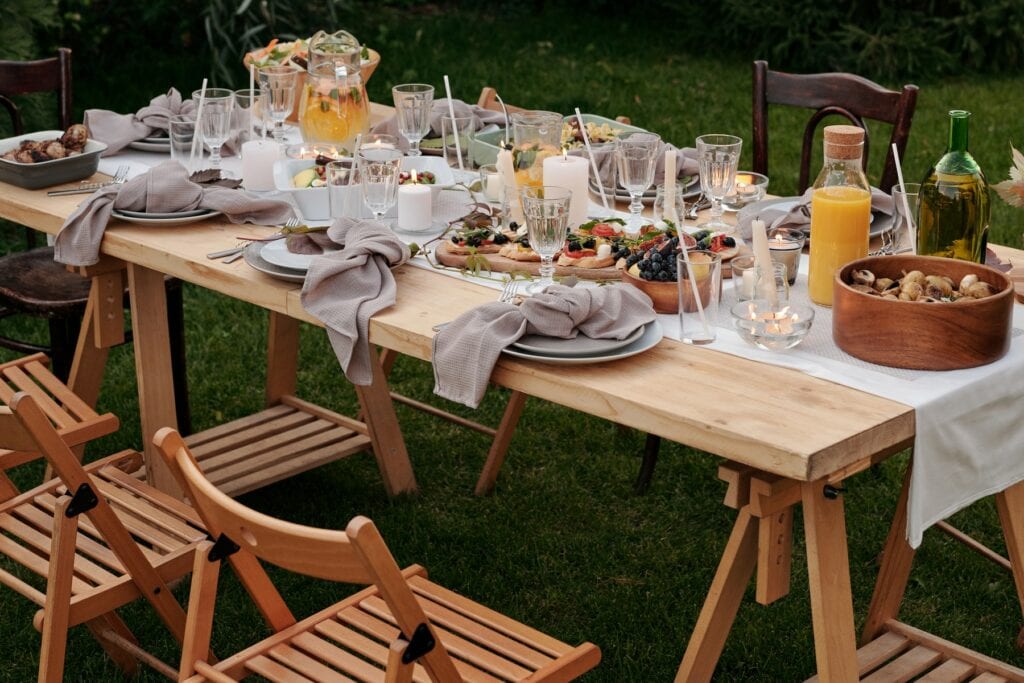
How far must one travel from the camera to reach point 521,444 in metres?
4.10

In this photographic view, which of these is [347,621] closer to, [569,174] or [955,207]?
[569,174]

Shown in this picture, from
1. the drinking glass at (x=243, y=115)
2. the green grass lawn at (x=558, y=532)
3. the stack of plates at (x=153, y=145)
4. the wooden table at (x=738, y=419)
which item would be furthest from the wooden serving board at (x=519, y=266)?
the stack of plates at (x=153, y=145)

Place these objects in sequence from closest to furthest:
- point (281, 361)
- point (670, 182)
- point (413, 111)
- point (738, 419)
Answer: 1. point (738, 419)
2. point (670, 182)
3. point (413, 111)
4. point (281, 361)

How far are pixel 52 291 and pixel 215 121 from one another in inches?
28.4

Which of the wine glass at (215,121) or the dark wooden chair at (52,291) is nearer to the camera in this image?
the wine glass at (215,121)

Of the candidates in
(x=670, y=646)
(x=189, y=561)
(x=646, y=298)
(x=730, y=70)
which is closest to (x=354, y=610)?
(x=189, y=561)

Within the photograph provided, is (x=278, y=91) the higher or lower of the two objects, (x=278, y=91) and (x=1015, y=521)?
the higher

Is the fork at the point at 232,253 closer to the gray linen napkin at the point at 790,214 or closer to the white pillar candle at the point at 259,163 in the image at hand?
the white pillar candle at the point at 259,163

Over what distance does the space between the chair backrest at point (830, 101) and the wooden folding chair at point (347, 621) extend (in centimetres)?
171

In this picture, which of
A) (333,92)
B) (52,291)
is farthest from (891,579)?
(52,291)

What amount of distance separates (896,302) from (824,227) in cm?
35

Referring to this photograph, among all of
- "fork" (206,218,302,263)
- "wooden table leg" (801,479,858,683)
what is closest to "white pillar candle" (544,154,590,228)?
"fork" (206,218,302,263)

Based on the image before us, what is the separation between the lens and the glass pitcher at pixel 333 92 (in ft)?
11.4

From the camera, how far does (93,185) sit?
3.36 metres
